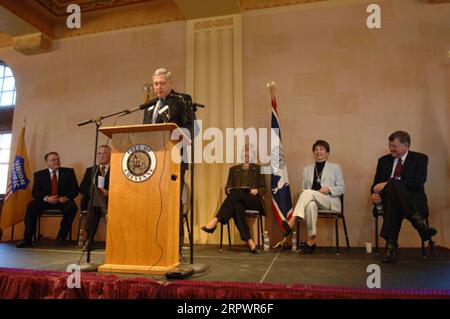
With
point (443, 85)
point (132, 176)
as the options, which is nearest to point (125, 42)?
point (132, 176)

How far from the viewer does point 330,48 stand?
14.2 ft

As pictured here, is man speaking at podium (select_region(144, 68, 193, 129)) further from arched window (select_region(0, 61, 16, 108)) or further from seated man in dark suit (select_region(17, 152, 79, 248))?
arched window (select_region(0, 61, 16, 108))

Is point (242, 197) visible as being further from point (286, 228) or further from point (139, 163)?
point (139, 163)

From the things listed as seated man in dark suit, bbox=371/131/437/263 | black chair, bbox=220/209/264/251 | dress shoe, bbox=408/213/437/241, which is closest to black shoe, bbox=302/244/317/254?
black chair, bbox=220/209/264/251

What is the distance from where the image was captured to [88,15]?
536 centimetres

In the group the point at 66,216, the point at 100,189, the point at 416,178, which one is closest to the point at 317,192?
the point at 416,178

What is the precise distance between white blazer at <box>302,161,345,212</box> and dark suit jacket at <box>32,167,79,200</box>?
2.97 metres

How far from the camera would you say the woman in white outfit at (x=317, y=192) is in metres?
3.35

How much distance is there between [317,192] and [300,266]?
3.57ft

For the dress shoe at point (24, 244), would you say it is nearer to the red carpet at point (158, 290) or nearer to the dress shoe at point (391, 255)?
the red carpet at point (158, 290)

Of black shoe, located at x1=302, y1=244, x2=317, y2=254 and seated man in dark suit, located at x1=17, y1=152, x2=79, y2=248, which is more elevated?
seated man in dark suit, located at x1=17, y1=152, x2=79, y2=248

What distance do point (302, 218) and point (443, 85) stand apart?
91.6 inches

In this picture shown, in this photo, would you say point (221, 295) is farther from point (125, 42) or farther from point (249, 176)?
point (125, 42)

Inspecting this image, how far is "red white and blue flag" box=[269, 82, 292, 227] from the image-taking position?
3.72 meters
